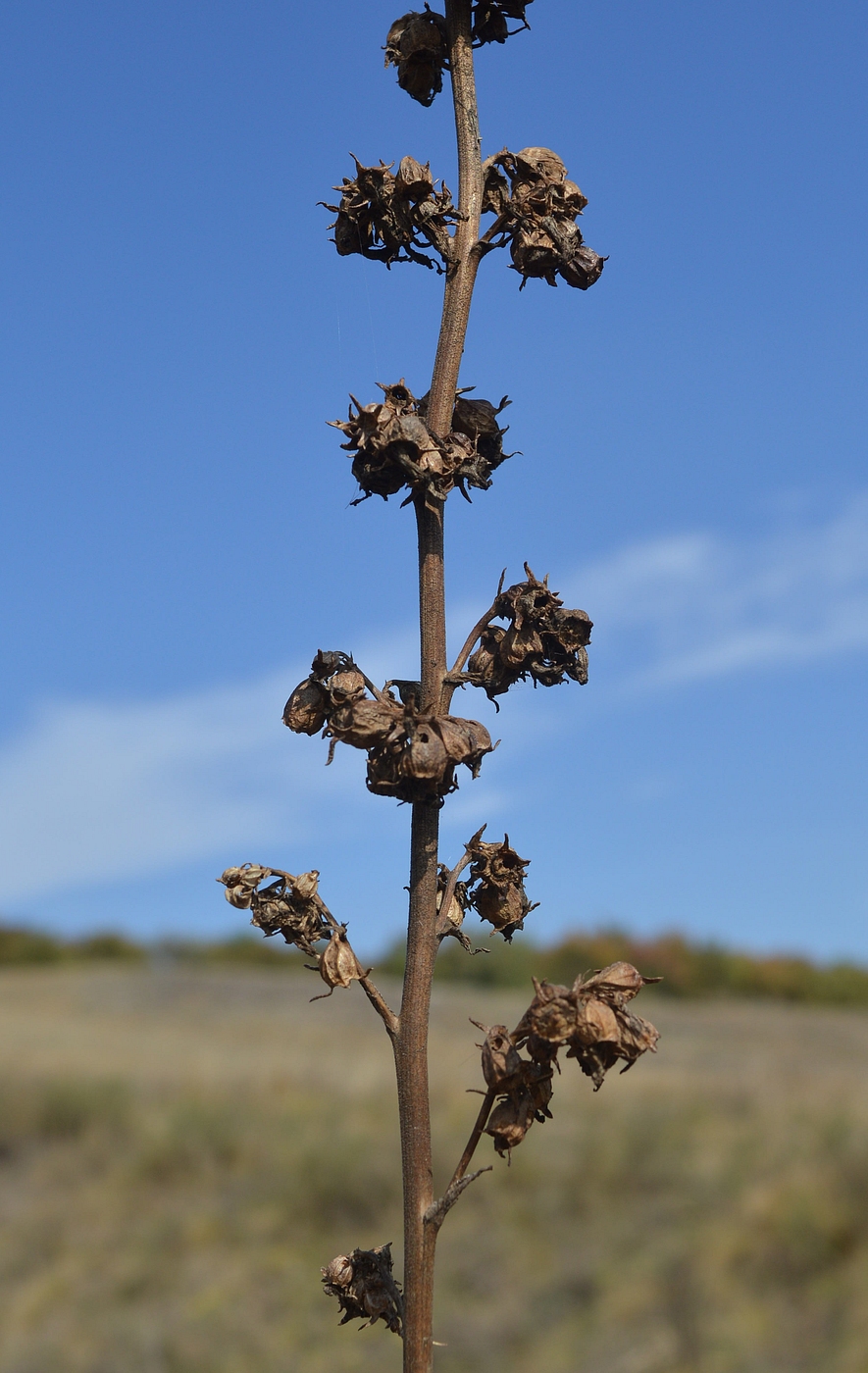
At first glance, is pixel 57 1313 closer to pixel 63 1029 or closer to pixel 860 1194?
pixel 860 1194

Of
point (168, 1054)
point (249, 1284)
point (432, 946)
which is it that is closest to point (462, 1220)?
point (249, 1284)

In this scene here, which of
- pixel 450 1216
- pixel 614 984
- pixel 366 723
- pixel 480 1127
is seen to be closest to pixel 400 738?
pixel 366 723

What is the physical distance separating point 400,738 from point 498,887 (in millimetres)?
331

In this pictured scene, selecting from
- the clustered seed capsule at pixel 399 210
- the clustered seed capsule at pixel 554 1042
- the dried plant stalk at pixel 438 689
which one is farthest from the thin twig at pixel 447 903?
the clustered seed capsule at pixel 399 210

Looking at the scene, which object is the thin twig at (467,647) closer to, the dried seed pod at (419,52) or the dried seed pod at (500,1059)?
the dried seed pod at (500,1059)

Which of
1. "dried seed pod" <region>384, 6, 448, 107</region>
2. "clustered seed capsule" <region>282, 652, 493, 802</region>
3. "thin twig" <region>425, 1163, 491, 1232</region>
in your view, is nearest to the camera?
"thin twig" <region>425, 1163, 491, 1232</region>

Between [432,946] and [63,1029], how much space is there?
24858 millimetres

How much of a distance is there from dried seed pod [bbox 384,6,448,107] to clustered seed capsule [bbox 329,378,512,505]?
64 cm

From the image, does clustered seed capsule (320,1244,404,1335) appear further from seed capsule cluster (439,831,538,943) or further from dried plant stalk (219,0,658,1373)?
seed capsule cluster (439,831,538,943)

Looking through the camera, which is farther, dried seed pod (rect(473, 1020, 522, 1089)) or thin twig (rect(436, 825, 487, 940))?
thin twig (rect(436, 825, 487, 940))

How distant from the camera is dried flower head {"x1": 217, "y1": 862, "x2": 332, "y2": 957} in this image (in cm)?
197

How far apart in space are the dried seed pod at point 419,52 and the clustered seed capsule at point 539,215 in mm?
252

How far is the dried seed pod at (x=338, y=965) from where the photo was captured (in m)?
1.83

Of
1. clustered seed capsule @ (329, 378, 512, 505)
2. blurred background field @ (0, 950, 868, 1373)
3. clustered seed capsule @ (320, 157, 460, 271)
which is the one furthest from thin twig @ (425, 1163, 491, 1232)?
blurred background field @ (0, 950, 868, 1373)
